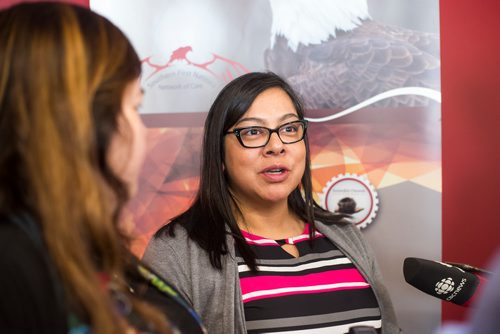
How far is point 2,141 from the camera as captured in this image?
909 mm

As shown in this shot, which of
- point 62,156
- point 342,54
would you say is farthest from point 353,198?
point 62,156

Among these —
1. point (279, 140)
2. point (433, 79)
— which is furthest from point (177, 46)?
point (433, 79)

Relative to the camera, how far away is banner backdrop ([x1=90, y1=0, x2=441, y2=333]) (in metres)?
2.31

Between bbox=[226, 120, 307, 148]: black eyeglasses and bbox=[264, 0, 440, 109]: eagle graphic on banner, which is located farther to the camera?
bbox=[264, 0, 440, 109]: eagle graphic on banner

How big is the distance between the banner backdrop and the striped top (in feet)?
1.52

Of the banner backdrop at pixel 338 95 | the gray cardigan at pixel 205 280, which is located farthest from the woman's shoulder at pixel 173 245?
the banner backdrop at pixel 338 95

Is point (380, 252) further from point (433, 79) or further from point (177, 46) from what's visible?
point (177, 46)

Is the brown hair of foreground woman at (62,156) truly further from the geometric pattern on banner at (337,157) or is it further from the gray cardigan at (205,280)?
the geometric pattern on banner at (337,157)

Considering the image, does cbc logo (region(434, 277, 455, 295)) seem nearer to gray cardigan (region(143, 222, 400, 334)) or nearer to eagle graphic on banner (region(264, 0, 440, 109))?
gray cardigan (region(143, 222, 400, 334))

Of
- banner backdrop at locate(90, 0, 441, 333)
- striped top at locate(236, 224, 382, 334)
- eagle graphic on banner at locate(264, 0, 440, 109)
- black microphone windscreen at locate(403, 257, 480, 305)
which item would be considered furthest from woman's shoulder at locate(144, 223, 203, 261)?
eagle graphic on banner at locate(264, 0, 440, 109)

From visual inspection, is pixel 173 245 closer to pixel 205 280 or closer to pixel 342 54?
pixel 205 280

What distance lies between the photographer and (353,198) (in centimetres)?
237

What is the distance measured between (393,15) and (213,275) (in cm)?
121

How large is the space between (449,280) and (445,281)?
0.01 meters
